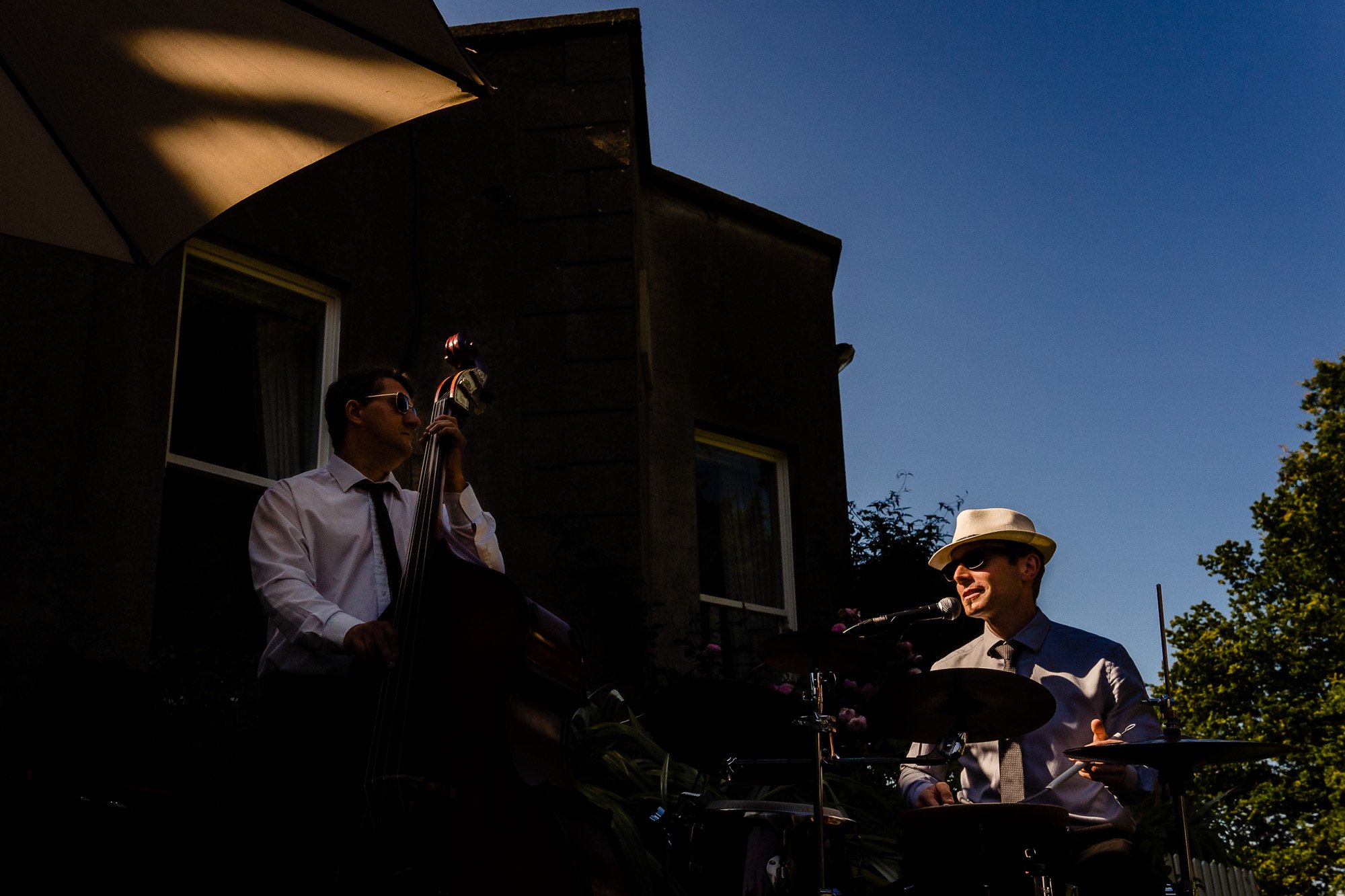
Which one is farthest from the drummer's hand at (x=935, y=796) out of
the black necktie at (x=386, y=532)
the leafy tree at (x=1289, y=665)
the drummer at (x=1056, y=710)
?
the leafy tree at (x=1289, y=665)

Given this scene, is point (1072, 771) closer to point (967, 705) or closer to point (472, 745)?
point (967, 705)

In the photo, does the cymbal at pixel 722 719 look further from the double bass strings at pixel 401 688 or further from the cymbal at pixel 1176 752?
the double bass strings at pixel 401 688

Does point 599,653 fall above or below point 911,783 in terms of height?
above

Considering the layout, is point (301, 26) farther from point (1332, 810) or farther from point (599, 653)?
point (1332, 810)

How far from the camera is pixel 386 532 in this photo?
3469 mm

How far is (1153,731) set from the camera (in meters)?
3.94

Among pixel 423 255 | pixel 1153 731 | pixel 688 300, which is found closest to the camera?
pixel 1153 731

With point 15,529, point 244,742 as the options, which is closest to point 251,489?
point 15,529

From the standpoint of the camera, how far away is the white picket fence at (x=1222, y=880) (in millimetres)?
7074

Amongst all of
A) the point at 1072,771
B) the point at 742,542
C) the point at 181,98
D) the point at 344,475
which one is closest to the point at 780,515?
the point at 742,542

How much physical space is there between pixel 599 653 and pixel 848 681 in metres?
1.68

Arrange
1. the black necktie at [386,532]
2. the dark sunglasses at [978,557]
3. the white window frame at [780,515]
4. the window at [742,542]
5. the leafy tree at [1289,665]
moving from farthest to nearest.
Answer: the leafy tree at [1289,665], the white window frame at [780,515], the window at [742,542], the dark sunglasses at [978,557], the black necktie at [386,532]

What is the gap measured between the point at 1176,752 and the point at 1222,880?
5.19 m

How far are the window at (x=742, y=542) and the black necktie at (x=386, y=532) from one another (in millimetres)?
4308
